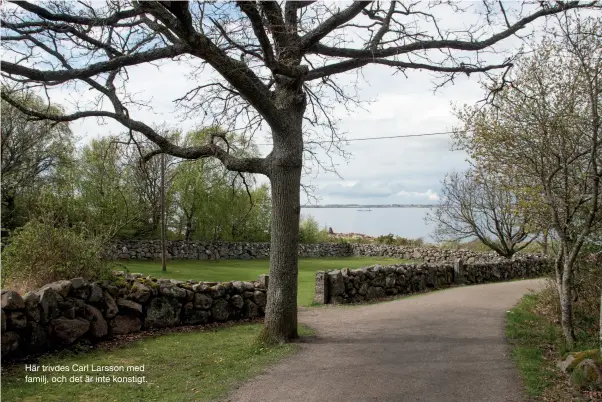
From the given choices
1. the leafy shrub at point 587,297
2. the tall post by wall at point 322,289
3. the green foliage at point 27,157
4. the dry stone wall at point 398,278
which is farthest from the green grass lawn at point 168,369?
the green foliage at point 27,157

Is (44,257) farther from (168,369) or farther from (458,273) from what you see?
(458,273)

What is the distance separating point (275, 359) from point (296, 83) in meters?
5.05

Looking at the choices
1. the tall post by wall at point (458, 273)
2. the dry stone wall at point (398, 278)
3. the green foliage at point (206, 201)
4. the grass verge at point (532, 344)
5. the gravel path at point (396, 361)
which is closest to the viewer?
the gravel path at point (396, 361)

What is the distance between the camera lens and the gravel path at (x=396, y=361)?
6477 millimetres

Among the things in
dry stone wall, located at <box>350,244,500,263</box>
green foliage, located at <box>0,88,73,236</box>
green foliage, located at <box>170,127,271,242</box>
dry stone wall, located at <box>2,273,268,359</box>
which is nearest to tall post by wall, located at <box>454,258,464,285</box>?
dry stone wall, located at <box>350,244,500,263</box>

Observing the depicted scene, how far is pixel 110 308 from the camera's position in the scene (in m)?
9.93

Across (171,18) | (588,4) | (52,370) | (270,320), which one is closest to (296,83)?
(171,18)

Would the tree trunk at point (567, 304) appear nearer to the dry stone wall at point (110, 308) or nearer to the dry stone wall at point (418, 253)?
the dry stone wall at point (110, 308)

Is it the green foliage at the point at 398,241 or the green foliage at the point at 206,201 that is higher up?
the green foliage at the point at 206,201

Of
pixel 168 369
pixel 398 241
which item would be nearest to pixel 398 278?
pixel 168 369

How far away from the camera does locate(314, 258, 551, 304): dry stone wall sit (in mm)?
14847

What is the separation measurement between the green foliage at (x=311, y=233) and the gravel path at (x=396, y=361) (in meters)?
28.4

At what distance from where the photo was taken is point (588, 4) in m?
9.27

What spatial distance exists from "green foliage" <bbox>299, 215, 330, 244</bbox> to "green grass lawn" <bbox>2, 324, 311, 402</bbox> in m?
31.4
